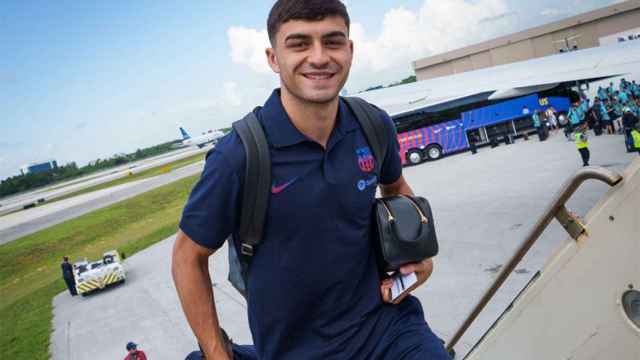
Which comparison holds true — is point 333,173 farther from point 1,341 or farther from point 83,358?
point 1,341

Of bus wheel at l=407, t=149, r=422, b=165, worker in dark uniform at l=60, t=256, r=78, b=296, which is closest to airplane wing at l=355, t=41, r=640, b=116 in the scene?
bus wheel at l=407, t=149, r=422, b=165

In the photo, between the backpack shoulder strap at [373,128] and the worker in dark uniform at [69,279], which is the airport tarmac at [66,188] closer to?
the worker in dark uniform at [69,279]

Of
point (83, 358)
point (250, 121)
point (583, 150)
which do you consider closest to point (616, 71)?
point (583, 150)

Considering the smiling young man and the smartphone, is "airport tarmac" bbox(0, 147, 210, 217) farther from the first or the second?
the smartphone

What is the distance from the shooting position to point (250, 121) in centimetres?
188

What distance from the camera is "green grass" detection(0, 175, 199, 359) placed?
1282 centimetres

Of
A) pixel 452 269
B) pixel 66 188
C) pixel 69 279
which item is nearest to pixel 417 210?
pixel 452 269

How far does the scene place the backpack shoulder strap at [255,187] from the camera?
5.74ft

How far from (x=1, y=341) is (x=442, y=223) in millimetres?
13490

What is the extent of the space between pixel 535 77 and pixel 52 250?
2576 cm

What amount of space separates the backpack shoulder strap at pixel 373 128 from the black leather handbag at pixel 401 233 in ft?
0.78

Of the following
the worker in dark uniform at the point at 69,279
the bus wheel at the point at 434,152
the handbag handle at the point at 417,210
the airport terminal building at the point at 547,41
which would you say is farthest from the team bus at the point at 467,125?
the airport terminal building at the point at 547,41

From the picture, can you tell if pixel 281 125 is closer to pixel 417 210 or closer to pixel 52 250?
pixel 417 210

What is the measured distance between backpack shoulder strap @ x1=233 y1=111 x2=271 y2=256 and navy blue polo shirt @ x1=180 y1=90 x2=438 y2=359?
0.03m
